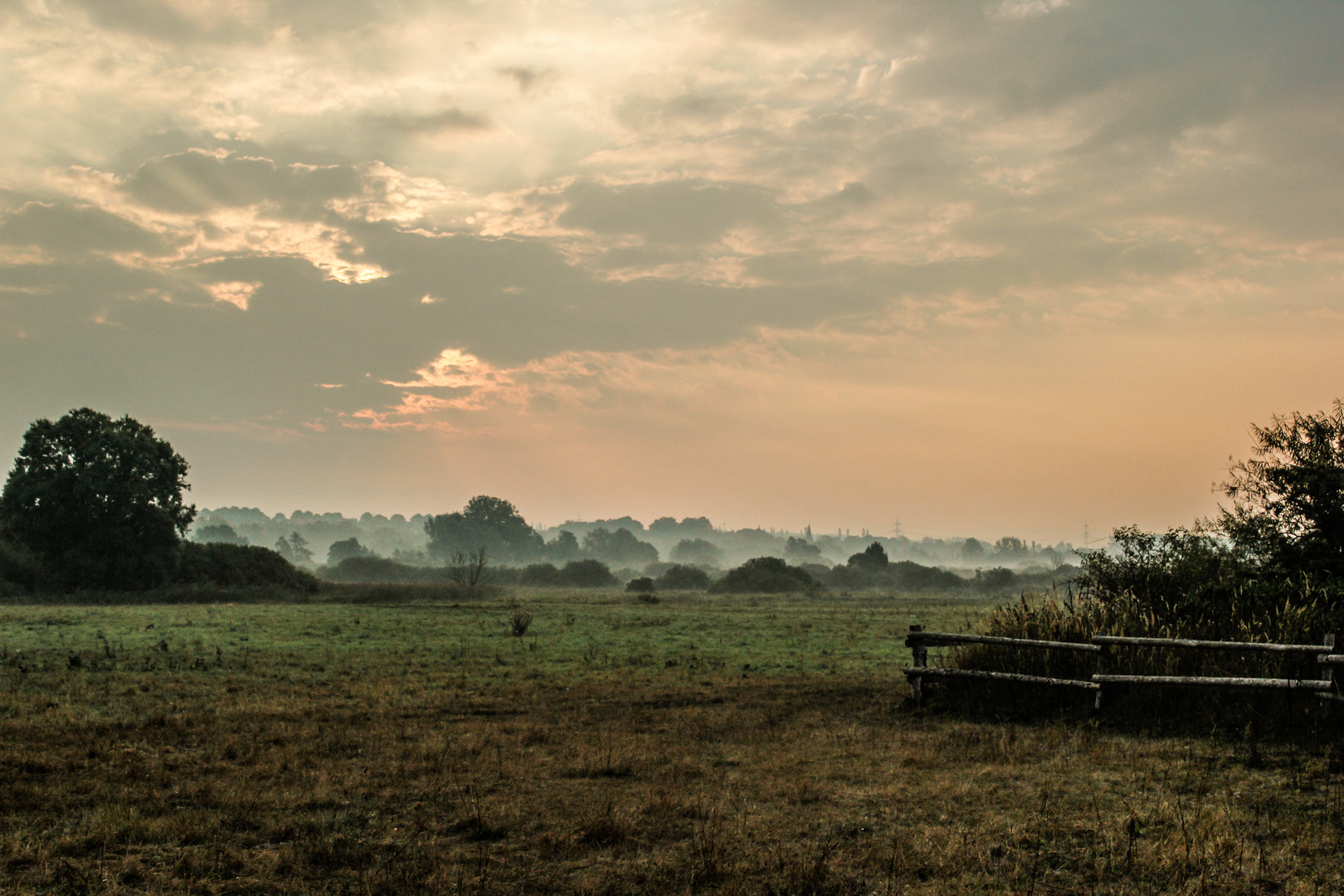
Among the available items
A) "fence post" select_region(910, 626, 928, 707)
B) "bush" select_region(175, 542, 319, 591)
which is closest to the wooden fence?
"fence post" select_region(910, 626, 928, 707)

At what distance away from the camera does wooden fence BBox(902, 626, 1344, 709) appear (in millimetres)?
11484

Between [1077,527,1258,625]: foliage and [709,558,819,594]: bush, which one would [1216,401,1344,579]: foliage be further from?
[709,558,819,594]: bush

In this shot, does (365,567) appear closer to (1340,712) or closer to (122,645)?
(122,645)

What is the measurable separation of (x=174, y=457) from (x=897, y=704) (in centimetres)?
6600

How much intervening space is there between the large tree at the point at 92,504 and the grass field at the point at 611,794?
4666 centimetres

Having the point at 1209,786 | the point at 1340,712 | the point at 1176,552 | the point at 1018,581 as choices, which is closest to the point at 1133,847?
the point at 1209,786

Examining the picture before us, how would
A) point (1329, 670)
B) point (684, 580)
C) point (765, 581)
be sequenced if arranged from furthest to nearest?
point (684, 580) < point (765, 581) < point (1329, 670)

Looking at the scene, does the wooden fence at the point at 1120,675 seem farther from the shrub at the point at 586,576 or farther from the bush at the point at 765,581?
the shrub at the point at 586,576

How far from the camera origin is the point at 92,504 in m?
58.7

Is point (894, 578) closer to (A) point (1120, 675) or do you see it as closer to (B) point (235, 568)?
(B) point (235, 568)

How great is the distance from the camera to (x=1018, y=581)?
11725 cm

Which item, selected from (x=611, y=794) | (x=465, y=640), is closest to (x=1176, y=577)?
(x=611, y=794)

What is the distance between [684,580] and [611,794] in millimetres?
100131

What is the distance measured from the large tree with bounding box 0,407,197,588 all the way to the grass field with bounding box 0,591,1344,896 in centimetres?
4666
